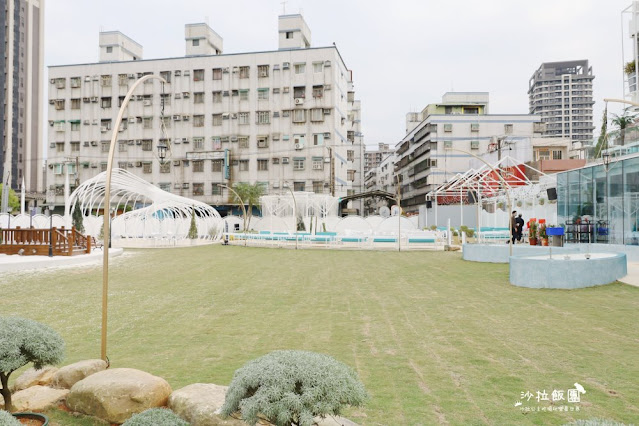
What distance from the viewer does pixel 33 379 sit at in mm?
5934

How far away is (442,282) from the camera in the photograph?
1560 centimetres

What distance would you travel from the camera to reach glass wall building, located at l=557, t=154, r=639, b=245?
1911 cm

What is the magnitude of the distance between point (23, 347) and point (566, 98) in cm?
19895

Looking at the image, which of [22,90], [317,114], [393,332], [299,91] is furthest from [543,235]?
[22,90]

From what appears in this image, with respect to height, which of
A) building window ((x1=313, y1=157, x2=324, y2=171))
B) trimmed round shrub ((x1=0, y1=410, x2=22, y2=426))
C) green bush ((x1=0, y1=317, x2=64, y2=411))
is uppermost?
building window ((x1=313, y1=157, x2=324, y2=171))

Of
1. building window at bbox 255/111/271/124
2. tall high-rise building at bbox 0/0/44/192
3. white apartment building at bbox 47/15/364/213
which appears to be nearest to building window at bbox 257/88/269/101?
white apartment building at bbox 47/15/364/213

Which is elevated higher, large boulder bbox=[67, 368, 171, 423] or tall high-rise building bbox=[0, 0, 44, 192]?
tall high-rise building bbox=[0, 0, 44, 192]

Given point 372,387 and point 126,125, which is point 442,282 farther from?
point 126,125

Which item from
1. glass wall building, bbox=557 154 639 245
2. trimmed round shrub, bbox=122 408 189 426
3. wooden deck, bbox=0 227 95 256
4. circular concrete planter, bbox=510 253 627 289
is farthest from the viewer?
wooden deck, bbox=0 227 95 256

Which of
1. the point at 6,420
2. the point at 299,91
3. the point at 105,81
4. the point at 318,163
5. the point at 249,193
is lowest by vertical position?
the point at 6,420

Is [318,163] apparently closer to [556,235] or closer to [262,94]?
[262,94]

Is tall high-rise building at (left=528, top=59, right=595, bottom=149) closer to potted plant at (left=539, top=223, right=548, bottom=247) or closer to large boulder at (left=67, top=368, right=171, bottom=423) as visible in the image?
potted plant at (left=539, top=223, right=548, bottom=247)

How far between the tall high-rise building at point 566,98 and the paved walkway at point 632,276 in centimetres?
17451

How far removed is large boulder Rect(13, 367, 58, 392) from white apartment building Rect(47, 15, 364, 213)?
5232cm
